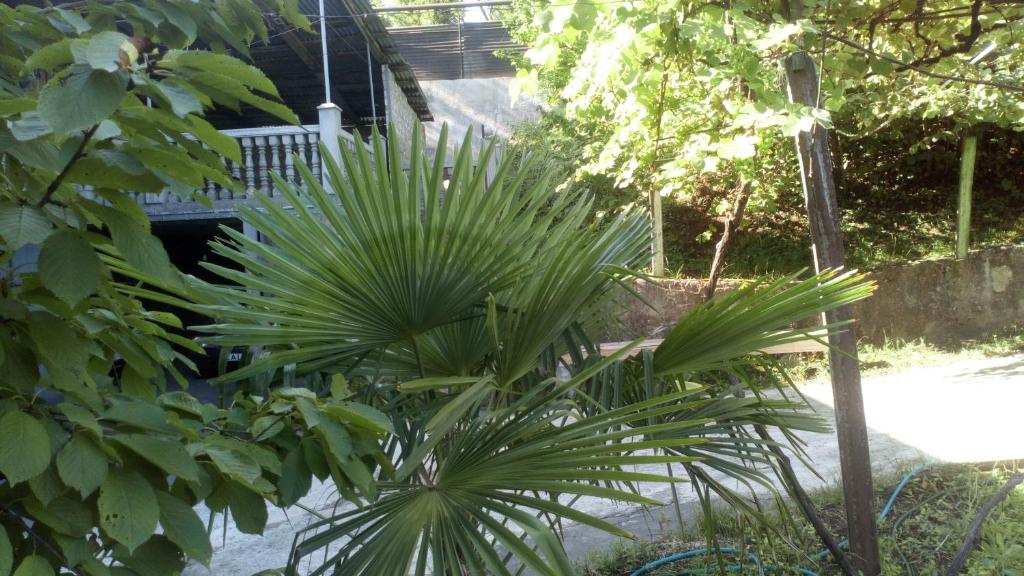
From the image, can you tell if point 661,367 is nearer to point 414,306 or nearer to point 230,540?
point 414,306

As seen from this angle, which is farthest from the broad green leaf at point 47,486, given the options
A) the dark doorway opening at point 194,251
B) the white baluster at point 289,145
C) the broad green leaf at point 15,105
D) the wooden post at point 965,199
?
the wooden post at point 965,199

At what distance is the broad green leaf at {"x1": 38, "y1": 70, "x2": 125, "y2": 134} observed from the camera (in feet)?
2.76

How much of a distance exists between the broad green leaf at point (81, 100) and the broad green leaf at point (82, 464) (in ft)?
1.43

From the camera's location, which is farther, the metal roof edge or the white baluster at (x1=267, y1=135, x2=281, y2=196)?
the metal roof edge

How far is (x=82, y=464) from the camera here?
1016mm

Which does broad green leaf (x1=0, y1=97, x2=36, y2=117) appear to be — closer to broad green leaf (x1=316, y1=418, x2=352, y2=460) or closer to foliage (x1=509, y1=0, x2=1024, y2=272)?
broad green leaf (x1=316, y1=418, x2=352, y2=460)

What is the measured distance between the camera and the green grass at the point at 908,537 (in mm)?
3242

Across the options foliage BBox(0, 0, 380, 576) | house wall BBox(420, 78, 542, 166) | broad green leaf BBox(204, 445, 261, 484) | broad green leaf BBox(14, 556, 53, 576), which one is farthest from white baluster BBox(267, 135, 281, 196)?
house wall BBox(420, 78, 542, 166)

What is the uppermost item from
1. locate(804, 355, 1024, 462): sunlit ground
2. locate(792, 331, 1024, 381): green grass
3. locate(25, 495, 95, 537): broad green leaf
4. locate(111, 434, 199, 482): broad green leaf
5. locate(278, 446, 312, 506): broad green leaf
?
locate(111, 434, 199, 482): broad green leaf

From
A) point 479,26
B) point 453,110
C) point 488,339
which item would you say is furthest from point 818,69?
point 453,110

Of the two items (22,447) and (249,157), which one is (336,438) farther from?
(249,157)

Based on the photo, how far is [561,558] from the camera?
135 centimetres

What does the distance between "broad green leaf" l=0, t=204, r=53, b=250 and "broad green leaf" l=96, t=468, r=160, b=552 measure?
0.33 meters

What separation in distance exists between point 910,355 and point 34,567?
9.16 meters
